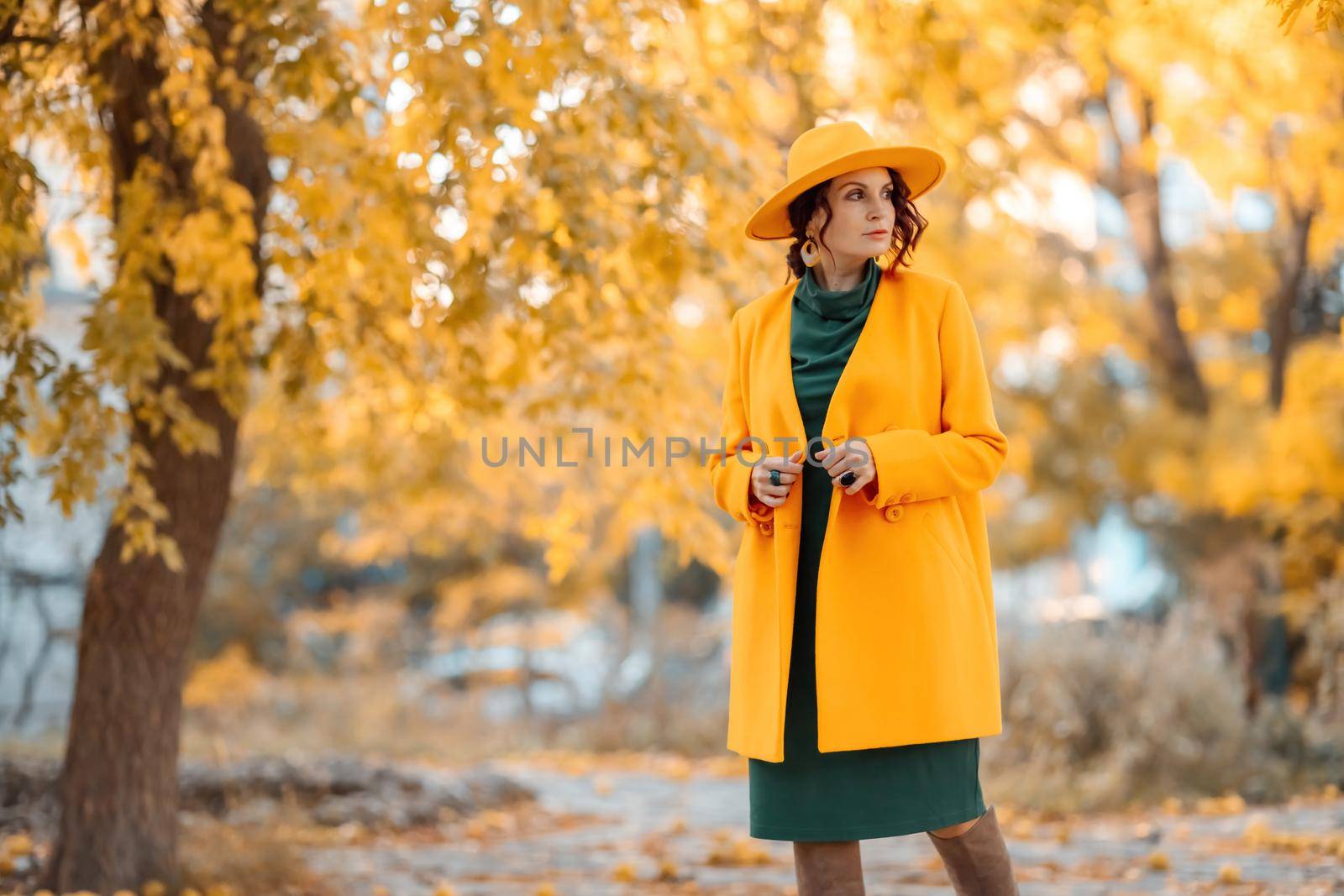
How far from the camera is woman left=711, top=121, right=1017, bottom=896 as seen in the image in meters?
2.22

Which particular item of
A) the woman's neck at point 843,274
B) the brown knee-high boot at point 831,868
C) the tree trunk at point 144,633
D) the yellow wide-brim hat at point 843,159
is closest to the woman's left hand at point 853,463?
the woman's neck at point 843,274

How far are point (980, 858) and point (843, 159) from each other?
1275 mm

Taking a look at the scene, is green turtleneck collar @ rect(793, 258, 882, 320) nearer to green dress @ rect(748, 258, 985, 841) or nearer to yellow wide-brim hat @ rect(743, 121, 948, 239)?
green dress @ rect(748, 258, 985, 841)

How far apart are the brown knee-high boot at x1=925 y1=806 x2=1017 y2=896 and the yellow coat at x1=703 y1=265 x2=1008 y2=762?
228 millimetres

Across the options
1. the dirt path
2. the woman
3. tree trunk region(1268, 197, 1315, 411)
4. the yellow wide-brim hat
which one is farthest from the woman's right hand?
tree trunk region(1268, 197, 1315, 411)

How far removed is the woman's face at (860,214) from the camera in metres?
2.36

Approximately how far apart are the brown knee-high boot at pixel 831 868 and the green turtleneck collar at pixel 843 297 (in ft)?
3.11

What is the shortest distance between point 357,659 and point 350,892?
22.2ft

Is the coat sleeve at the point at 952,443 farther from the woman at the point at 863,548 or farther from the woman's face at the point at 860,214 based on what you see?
the woman's face at the point at 860,214

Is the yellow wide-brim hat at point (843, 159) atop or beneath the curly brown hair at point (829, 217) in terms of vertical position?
atop

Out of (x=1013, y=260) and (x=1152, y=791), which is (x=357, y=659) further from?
(x=1152, y=791)

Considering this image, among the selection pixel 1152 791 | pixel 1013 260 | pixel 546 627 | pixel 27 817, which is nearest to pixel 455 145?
pixel 27 817

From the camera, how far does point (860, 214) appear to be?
236 cm

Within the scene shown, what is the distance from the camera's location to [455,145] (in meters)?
3.49
